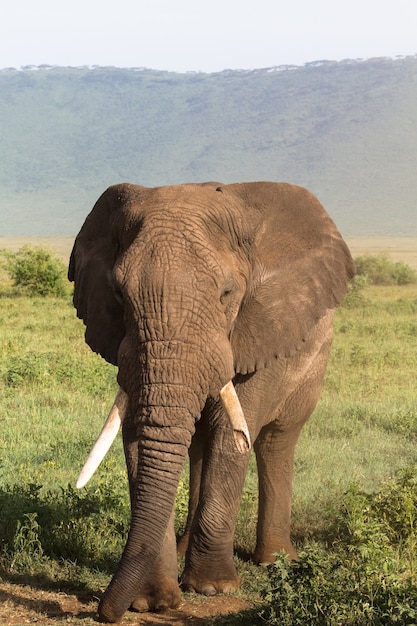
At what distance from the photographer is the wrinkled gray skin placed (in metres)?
4.79

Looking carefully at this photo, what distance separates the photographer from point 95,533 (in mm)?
6641

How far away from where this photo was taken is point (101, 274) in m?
5.55

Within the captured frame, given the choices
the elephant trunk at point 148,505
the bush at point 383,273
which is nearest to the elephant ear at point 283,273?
the elephant trunk at point 148,505

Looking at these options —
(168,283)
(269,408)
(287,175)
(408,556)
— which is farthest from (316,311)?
(287,175)

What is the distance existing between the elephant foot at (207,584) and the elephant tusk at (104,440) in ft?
4.19

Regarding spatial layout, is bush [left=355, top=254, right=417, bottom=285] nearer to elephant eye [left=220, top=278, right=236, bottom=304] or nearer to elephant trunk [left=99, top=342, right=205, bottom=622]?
elephant eye [left=220, top=278, right=236, bottom=304]

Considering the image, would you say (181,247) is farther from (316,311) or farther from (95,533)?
(95,533)

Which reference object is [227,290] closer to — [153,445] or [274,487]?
[153,445]

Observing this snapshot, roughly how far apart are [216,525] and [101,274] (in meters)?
1.46

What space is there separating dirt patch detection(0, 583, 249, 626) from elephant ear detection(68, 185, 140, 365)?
1.27 metres

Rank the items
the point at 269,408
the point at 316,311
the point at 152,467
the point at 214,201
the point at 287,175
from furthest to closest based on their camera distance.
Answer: the point at 287,175, the point at 269,408, the point at 316,311, the point at 214,201, the point at 152,467

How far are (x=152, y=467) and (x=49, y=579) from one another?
1.64 meters

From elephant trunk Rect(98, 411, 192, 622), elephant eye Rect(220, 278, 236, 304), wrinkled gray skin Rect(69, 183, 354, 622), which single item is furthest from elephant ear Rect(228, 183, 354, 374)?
elephant trunk Rect(98, 411, 192, 622)

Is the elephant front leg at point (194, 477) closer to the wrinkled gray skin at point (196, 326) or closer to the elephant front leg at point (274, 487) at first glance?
the wrinkled gray skin at point (196, 326)
